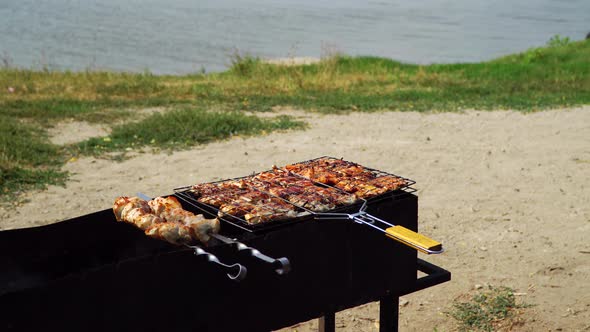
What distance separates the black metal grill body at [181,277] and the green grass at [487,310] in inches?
57.9

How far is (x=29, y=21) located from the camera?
3350 centimetres

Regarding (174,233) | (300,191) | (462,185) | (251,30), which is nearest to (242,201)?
(300,191)

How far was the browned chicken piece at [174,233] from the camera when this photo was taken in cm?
280

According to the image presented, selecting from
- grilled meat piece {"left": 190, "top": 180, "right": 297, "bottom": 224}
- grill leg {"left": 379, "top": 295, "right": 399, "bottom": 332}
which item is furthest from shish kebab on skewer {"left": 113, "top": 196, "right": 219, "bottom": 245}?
grill leg {"left": 379, "top": 295, "right": 399, "bottom": 332}

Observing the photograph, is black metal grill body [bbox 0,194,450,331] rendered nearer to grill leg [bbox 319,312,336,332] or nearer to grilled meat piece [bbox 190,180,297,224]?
grilled meat piece [bbox 190,180,297,224]

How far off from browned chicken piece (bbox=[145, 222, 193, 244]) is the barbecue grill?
4 centimetres

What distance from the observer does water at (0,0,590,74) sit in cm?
2622

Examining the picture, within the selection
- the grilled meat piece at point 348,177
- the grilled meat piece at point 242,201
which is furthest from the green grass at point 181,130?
the grilled meat piece at point 242,201

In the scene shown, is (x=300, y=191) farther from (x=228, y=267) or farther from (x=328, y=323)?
(x=328, y=323)

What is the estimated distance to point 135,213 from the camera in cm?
298

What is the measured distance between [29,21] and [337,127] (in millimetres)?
27179

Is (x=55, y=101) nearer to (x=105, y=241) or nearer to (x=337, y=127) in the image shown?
(x=337, y=127)

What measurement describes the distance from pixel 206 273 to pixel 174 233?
0.23 m

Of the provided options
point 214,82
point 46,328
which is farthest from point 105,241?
point 214,82
